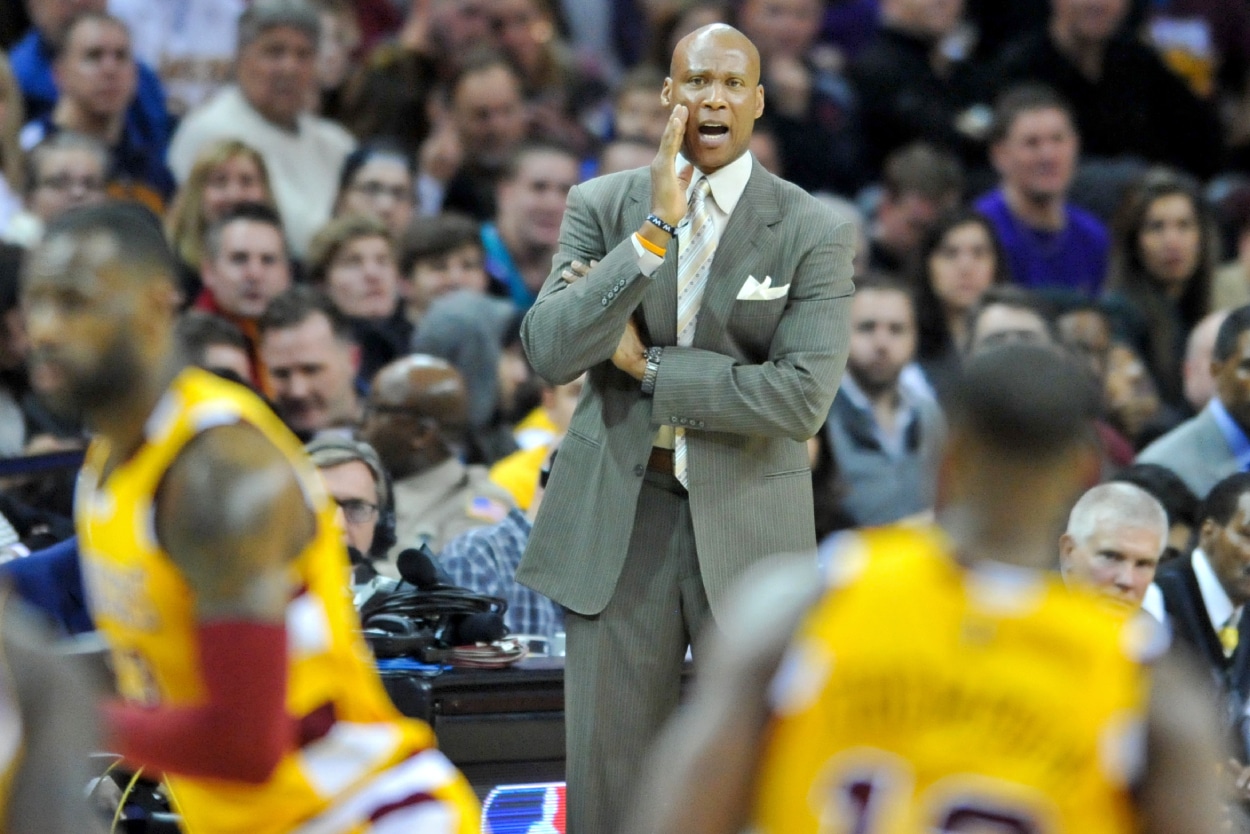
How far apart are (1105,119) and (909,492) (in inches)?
155

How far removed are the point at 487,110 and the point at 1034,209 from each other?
273 centimetres

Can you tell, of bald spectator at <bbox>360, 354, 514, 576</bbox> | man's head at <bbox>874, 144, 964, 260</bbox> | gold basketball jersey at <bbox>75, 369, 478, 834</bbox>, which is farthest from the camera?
man's head at <bbox>874, 144, 964, 260</bbox>

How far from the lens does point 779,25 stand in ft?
36.2

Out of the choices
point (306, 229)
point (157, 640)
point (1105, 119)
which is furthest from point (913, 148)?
point (157, 640)

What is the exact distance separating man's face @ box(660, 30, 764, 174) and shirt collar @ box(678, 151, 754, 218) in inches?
1.4

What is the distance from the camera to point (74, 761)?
8.12 feet

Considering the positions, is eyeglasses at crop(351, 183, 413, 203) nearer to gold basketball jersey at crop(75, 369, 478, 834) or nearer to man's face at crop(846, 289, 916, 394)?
man's face at crop(846, 289, 916, 394)

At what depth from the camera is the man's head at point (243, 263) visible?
26.9ft

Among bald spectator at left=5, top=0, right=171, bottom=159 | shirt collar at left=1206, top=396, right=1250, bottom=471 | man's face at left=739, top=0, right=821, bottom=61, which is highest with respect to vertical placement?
man's face at left=739, top=0, right=821, bottom=61

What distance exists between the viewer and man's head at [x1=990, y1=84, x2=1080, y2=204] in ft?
32.1

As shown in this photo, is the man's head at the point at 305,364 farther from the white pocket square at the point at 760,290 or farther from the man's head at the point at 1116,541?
the white pocket square at the point at 760,290

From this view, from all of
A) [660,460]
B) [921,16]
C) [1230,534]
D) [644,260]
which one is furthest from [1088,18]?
[644,260]

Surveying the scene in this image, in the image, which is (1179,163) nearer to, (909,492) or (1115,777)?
(909,492)

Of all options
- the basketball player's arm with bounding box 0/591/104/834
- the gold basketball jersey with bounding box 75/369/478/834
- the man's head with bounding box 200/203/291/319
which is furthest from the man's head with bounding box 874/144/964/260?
the basketball player's arm with bounding box 0/591/104/834
